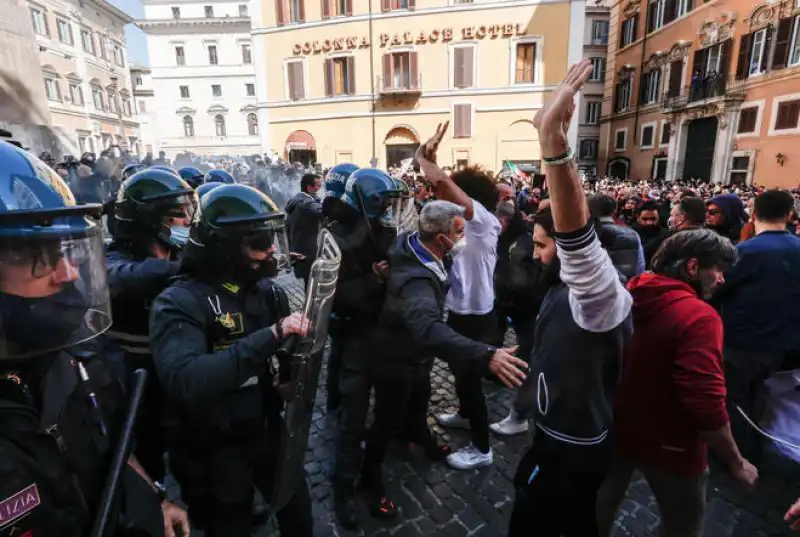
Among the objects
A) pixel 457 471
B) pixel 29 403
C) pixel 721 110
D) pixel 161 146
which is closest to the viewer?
pixel 29 403

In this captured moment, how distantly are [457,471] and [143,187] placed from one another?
2.91 metres

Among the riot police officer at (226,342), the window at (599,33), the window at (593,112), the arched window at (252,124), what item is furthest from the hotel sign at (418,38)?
the riot police officer at (226,342)

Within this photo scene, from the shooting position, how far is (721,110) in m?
20.1

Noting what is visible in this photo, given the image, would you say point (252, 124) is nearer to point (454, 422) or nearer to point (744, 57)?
point (744, 57)

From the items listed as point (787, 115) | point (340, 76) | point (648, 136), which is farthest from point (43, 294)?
point (648, 136)

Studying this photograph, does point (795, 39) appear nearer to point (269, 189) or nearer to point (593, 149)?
point (593, 149)

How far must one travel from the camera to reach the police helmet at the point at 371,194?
10.3 ft

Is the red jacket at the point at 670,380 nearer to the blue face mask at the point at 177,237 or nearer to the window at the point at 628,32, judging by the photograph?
the blue face mask at the point at 177,237

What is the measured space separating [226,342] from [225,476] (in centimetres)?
58

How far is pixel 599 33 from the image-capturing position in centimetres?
3447

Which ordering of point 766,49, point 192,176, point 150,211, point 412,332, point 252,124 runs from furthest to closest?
1. point 252,124
2. point 766,49
3. point 192,176
4. point 150,211
5. point 412,332

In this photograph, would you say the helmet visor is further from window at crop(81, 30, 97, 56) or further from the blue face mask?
window at crop(81, 30, 97, 56)

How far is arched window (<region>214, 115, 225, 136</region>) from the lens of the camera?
145ft

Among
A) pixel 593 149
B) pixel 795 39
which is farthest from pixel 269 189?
pixel 593 149
